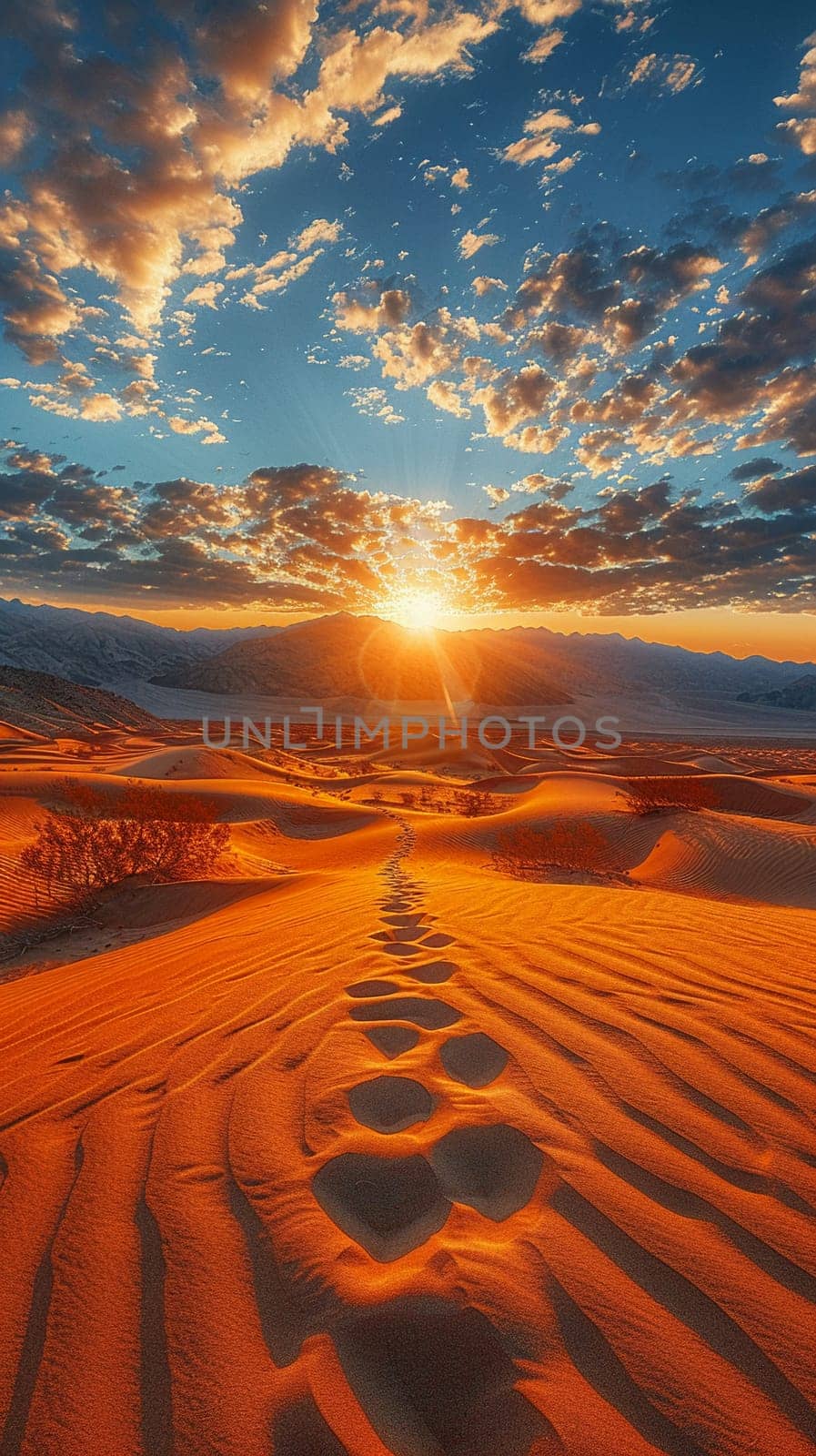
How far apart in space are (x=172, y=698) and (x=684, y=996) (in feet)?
356

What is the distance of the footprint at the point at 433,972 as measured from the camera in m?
3.70

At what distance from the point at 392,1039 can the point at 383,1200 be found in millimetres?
1067

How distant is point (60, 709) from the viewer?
49.3 m

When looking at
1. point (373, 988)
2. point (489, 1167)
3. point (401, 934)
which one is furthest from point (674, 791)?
point (489, 1167)

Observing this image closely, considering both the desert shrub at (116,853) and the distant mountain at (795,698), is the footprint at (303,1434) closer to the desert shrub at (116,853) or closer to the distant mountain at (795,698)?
the desert shrub at (116,853)

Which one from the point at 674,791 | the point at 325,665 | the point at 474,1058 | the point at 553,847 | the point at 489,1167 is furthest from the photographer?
the point at 325,665

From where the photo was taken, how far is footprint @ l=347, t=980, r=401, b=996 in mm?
3514

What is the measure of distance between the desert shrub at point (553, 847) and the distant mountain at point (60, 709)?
3259 cm

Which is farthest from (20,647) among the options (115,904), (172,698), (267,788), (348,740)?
(115,904)

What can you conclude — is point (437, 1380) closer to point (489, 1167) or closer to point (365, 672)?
point (489, 1167)

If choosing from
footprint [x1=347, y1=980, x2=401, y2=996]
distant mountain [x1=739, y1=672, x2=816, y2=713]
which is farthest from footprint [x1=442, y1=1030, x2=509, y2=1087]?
distant mountain [x1=739, y1=672, x2=816, y2=713]

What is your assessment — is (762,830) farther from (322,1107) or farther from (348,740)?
(348,740)

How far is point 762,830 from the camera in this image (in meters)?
11.3

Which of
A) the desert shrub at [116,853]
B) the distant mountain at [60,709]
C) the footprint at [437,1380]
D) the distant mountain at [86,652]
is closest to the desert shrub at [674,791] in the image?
the desert shrub at [116,853]
